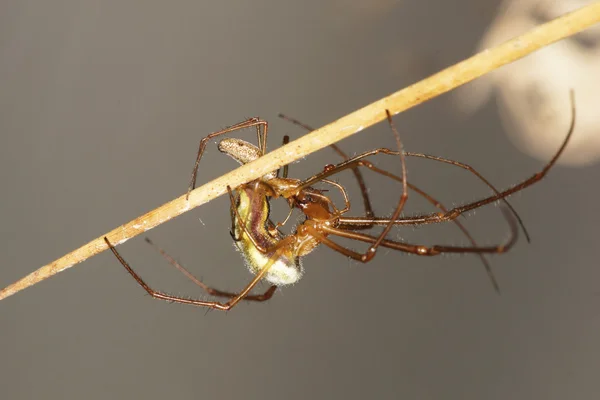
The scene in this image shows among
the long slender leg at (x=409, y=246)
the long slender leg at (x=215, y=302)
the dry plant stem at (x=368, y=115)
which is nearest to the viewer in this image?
the dry plant stem at (x=368, y=115)

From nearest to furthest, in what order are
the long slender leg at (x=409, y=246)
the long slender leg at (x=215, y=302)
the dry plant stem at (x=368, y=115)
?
the dry plant stem at (x=368, y=115) → the long slender leg at (x=409, y=246) → the long slender leg at (x=215, y=302)

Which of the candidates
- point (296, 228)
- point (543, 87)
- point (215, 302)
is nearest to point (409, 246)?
point (296, 228)

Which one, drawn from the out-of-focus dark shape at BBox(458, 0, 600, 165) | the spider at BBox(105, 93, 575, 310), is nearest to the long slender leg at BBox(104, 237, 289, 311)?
the spider at BBox(105, 93, 575, 310)

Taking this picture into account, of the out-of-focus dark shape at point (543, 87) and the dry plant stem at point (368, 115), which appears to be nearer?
the dry plant stem at point (368, 115)

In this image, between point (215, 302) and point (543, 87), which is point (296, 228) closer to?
point (215, 302)

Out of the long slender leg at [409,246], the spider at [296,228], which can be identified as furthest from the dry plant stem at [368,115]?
the long slender leg at [409,246]

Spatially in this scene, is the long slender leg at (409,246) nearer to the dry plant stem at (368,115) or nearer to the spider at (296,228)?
the spider at (296,228)

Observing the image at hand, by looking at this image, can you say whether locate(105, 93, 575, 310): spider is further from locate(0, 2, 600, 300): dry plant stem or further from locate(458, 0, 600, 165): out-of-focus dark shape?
locate(458, 0, 600, 165): out-of-focus dark shape
